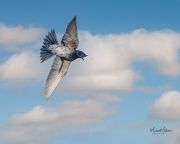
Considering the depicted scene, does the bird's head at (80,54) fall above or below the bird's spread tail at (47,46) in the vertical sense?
below

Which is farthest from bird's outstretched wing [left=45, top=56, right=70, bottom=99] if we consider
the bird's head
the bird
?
the bird's head

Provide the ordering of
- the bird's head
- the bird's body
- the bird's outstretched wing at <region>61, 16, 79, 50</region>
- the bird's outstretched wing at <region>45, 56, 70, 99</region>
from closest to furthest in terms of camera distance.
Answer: the bird's head < the bird's body < the bird's outstretched wing at <region>61, 16, 79, 50</region> < the bird's outstretched wing at <region>45, 56, 70, 99</region>

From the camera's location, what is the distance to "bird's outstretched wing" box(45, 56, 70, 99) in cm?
2314

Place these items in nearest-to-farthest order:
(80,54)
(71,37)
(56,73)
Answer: (80,54) < (71,37) < (56,73)

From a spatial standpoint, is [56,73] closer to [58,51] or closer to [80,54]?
[58,51]

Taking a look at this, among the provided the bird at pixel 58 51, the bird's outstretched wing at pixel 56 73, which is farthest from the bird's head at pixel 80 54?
the bird's outstretched wing at pixel 56 73

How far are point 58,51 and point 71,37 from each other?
4.33ft

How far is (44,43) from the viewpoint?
2391cm

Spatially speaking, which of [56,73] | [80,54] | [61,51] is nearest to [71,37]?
[61,51]

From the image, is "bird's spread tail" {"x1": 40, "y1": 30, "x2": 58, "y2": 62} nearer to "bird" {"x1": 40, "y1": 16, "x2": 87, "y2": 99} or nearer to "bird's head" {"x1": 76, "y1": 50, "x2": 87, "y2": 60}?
"bird" {"x1": 40, "y1": 16, "x2": 87, "y2": 99}

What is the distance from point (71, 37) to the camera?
23.0m

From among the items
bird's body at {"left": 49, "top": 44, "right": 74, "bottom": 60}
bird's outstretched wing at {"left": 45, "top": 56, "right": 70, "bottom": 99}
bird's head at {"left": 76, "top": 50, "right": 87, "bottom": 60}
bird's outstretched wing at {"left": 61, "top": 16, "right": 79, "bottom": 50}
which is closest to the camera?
bird's head at {"left": 76, "top": 50, "right": 87, "bottom": 60}

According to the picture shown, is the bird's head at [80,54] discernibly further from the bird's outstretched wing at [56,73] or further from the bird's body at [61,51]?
the bird's outstretched wing at [56,73]

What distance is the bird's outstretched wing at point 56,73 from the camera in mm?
23144
